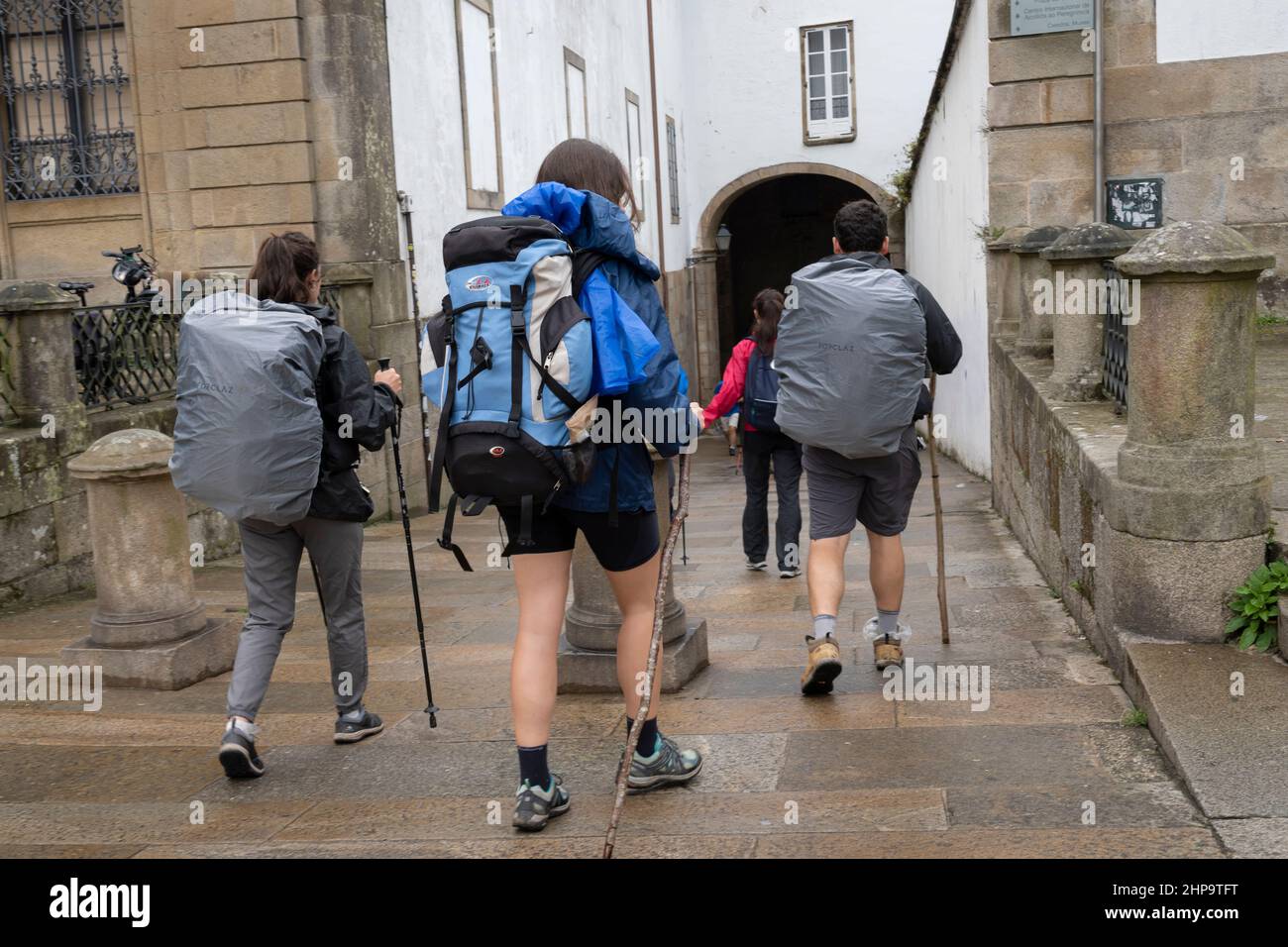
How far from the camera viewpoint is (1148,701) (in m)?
4.38

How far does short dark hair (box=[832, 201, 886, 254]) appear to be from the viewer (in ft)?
17.5

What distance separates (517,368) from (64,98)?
10.1m

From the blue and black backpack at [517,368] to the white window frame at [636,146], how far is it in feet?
69.7

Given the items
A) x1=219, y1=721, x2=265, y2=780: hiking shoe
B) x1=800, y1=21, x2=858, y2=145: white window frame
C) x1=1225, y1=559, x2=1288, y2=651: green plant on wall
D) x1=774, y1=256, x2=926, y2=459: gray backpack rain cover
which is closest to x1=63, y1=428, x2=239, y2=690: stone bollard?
x1=219, y1=721, x2=265, y2=780: hiking shoe

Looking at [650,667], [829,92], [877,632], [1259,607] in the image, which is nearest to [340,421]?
[650,667]

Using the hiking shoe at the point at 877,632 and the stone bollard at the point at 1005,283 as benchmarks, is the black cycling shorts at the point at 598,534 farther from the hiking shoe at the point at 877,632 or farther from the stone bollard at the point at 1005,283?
the stone bollard at the point at 1005,283

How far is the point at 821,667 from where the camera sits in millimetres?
5098

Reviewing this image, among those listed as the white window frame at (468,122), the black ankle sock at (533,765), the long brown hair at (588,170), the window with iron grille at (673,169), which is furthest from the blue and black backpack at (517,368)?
the window with iron grille at (673,169)

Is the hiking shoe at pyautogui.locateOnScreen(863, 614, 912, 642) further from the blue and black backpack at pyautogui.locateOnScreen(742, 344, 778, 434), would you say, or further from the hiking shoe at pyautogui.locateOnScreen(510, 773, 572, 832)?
the blue and black backpack at pyautogui.locateOnScreen(742, 344, 778, 434)

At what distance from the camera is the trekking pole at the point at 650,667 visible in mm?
3549

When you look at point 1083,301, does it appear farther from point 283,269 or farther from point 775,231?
point 775,231

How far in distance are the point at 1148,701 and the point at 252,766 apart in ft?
9.16

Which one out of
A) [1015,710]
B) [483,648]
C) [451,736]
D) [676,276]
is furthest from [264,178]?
[676,276]

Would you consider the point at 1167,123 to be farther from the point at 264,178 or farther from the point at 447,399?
the point at 447,399
